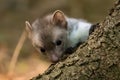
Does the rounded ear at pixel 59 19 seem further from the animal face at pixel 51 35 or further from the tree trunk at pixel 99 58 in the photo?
the tree trunk at pixel 99 58

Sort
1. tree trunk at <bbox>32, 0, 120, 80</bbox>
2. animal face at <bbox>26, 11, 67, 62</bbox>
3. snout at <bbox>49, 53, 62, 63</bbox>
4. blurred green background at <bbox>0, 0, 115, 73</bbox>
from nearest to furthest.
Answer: tree trunk at <bbox>32, 0, 120, 80</bbox>
snout at <bbox>49, 53, 62, 63</bbox>
animal face at <bbox>26, 11, 67, 62</bbox>
blurred green background at <bbox>0, 0, 115, 73</bbox>

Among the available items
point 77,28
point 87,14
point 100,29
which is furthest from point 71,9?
point 100,29

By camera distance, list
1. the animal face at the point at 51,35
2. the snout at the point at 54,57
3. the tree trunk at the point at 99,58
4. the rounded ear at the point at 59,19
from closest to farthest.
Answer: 1. the tree trunk at the point at 99,58
2. the snout at the point at 54,57
3. the animal face at the point at 51,35
4. the rounded ear at the point at 59,19

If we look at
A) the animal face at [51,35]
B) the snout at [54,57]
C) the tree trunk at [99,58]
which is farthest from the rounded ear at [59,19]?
the tree trunk at [99,58]

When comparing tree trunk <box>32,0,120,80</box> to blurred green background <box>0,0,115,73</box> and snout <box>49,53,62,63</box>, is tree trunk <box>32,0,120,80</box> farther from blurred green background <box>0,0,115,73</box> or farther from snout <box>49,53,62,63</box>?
blurred green background <box>0,0,115,73</box>

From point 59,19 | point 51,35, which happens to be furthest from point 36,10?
point 51,35

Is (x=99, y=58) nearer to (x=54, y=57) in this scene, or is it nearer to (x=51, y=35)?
(x=54, y=57)

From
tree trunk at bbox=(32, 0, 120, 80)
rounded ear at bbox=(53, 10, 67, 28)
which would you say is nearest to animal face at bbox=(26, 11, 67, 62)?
rounded ear at bbox=(53, 10, 67, 28)
